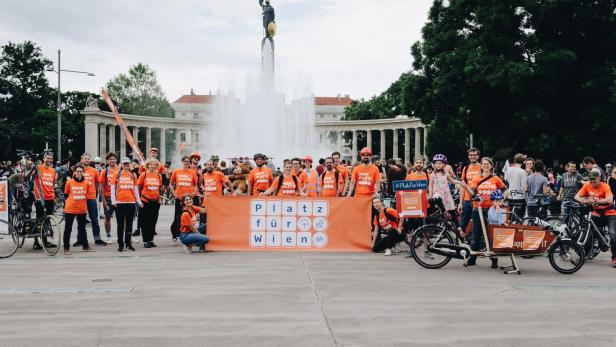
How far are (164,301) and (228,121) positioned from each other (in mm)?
50539

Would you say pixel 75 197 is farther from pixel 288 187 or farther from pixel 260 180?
pixel 288 187

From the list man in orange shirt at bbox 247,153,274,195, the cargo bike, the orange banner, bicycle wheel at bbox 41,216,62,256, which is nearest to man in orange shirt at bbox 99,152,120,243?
bicycle wheel at bbox 41,216,62,256

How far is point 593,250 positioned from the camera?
1210 centimetres

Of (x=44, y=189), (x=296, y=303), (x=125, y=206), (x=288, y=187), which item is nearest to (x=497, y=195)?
(x=296, y=303)

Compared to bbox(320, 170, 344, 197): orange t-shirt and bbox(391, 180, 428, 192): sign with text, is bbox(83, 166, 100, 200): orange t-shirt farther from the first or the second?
bbox(391, 180, 428, 192): sign with text

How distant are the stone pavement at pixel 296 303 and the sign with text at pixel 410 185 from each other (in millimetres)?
1459

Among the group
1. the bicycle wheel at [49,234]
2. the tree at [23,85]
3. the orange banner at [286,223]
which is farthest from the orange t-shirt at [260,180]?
the tree at [23,85]

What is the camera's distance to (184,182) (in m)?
13.9

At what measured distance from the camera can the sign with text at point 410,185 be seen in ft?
40.4

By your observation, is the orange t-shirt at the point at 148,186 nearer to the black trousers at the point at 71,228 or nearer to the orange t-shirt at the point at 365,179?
the black trousers at the point at 71,228

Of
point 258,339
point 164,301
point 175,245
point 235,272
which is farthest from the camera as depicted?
point 175,245

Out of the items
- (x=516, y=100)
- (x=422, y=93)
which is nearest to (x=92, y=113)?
(x=422, y=93)

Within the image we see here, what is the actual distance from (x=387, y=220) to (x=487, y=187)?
8.19 ft

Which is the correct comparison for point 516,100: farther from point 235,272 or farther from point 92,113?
point 92,113
